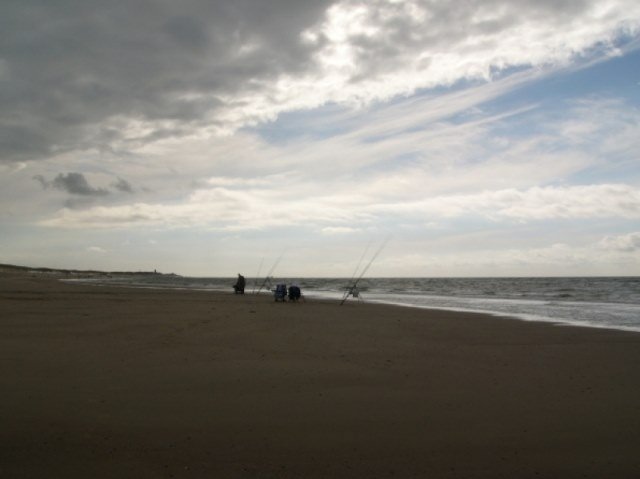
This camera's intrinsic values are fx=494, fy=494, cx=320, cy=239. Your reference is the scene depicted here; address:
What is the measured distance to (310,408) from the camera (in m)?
5.50

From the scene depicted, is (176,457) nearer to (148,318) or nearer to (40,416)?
(40,416)

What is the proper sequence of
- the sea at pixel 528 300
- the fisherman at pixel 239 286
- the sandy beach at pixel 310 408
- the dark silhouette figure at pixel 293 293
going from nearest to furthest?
the sandy beach at pixel 310 408
the sea at pixel 528 300
the dark silhouette figure at pixel 293 293
the fisherman at pixel 239 286

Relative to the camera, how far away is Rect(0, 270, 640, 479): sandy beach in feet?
13.5

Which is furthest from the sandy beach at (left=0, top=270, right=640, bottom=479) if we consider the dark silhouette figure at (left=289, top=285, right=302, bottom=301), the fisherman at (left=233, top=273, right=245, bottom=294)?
the fisherman at (left=233, top=273, right=245, bottom=294)

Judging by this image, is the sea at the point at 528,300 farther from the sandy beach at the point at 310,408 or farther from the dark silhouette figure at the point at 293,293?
the sandy beach at the point at 310,408

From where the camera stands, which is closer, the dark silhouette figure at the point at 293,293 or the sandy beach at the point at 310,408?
the sandy beach at the point at 310,408

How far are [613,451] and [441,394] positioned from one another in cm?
204

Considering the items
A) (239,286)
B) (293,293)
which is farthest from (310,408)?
(239,286)

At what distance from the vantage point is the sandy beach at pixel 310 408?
410cm

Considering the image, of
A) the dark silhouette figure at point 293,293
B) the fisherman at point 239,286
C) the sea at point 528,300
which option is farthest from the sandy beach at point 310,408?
the fisherman at point 239,286

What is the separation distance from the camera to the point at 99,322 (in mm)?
12492

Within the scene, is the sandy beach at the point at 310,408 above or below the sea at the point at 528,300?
below

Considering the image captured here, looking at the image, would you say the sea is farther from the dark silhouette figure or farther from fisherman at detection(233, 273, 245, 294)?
the dark silhouette figure

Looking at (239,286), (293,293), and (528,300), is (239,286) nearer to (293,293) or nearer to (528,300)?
(293,293)
